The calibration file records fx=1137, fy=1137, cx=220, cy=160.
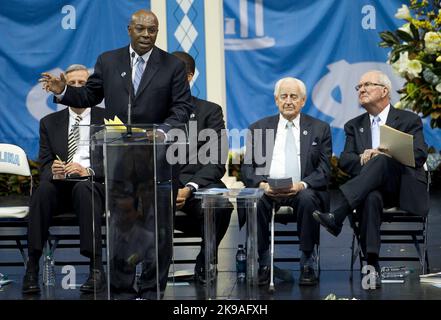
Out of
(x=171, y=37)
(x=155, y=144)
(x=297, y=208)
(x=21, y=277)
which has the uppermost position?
(x=171, y=37)

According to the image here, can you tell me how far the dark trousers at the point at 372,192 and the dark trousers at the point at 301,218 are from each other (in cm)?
26

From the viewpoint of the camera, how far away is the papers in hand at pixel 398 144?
26.9 ft

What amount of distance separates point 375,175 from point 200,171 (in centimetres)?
137

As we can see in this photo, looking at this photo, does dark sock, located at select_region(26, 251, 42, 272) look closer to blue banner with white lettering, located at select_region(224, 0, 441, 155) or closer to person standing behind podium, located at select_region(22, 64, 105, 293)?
person standing behind podium, located at select_region(22, 64, 105, 293)

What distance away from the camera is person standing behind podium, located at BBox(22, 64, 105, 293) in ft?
26.6

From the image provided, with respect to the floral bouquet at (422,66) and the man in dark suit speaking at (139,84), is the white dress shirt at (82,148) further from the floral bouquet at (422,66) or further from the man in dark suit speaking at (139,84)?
the floral bouquet at (422,66)

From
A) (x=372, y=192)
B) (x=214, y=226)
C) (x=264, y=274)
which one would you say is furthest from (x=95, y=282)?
(x=372, y=192)

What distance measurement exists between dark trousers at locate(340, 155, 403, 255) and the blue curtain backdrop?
5.73 meters

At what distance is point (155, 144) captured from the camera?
714 centimetres

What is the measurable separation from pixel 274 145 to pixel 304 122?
0.30 meters

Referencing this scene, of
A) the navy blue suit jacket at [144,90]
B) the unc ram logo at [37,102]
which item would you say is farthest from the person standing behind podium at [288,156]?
the unc ram logo at [37,102]

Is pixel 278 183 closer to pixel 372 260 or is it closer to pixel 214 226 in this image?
pixel 214 226
